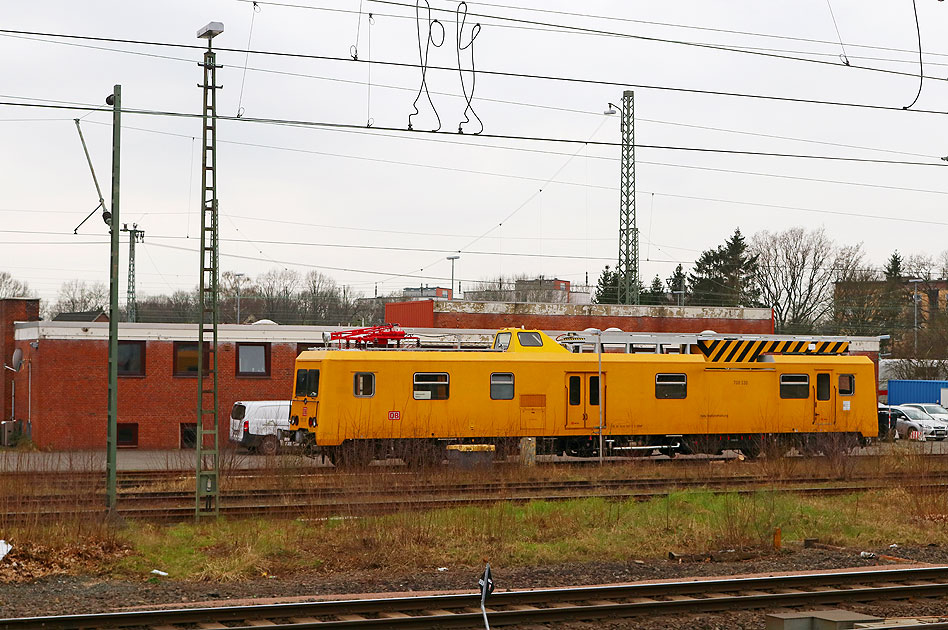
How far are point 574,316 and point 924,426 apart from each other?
15.0 meters

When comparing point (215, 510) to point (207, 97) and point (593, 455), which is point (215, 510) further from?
point (593, 455)

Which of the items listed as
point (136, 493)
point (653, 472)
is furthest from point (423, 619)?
point (653, 472)

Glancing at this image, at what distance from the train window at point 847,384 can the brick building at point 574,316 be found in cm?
1551

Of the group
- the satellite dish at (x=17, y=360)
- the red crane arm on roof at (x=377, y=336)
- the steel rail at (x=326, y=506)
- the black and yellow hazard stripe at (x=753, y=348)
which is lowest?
the steel rail at (x=326, y=506)

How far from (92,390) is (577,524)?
77.2ft

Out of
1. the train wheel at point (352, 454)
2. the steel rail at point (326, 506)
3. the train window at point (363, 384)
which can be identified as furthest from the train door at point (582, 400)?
the steel rail at point (326, 506)

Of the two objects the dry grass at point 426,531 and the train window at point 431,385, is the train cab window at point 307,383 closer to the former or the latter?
the train window at point 431,385

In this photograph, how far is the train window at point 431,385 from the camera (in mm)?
23922

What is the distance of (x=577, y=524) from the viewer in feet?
51.9

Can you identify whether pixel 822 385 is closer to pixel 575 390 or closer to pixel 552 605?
pixel 575 390

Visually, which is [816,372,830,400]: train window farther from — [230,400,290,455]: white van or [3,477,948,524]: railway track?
[230,400,290,455]: white van

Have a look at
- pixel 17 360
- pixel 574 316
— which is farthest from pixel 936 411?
pixel 17 360

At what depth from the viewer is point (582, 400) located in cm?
2530

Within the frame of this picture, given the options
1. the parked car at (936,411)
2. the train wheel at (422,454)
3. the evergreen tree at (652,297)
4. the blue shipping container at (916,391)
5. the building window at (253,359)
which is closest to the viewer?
the train wheel at (422,454)
